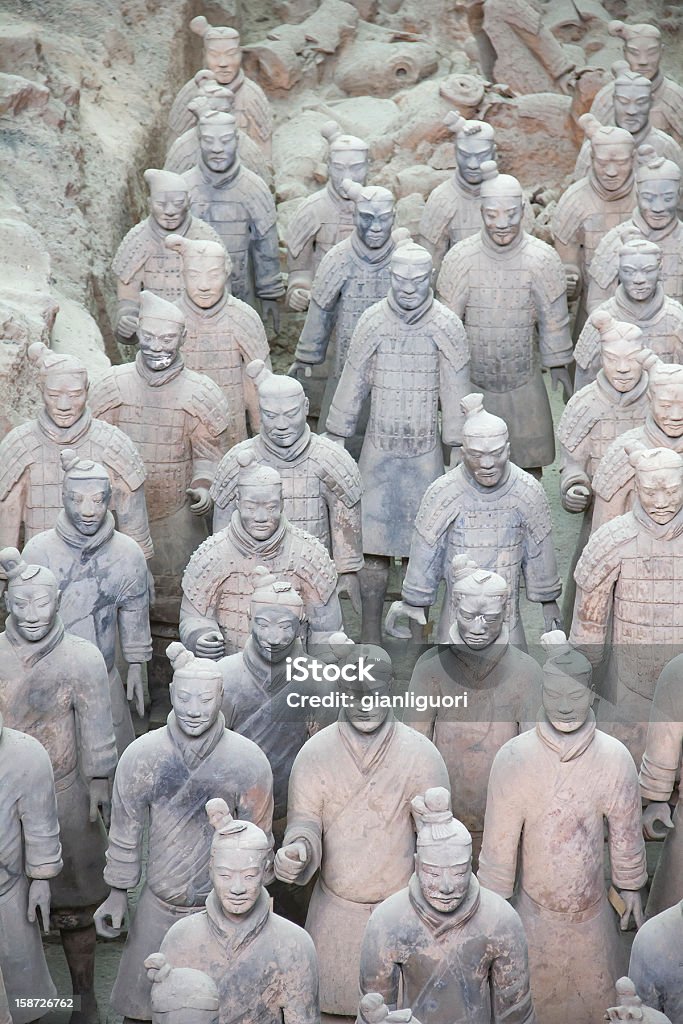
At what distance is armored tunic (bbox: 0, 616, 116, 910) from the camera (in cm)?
762

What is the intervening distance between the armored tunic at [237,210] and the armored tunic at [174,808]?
4.20 meters

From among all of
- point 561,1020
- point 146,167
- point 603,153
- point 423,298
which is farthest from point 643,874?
point 146,167

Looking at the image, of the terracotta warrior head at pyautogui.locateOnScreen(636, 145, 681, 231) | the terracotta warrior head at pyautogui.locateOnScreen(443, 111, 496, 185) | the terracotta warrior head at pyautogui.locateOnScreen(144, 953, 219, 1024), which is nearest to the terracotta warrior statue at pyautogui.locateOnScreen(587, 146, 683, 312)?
the terracotta warrior head at pyautogui.locateOnScreen(636, 145, 681, 231)

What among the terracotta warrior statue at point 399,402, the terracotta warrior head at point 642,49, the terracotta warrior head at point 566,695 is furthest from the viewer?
the terracotta warrior head at point 642,49

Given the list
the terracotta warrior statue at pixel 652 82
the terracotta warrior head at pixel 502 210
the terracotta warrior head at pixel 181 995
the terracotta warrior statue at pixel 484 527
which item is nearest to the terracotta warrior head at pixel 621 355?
the terracotta warrior statue at pixel 484 527

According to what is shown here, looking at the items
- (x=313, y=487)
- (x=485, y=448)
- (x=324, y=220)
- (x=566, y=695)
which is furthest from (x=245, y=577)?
(x=324, y=220)

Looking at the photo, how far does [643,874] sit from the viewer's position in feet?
23.7

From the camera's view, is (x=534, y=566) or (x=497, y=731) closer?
(x=497, y=731)

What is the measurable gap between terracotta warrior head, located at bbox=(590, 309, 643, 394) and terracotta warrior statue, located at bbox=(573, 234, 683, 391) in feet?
1.26

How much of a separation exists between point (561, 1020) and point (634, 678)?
1431 millimetres

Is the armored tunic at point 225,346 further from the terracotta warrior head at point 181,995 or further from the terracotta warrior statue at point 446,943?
the terracotta warrior head at point 181,995

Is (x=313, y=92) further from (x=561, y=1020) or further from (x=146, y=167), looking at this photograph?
(x=561, y=1020)

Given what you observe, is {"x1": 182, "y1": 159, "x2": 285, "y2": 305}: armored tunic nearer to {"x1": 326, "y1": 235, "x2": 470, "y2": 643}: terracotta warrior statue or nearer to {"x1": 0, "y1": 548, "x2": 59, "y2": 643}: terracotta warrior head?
{"x1": 326, "y1": 235, "x2": 470, "y2": 643}: terracotta warrior statue

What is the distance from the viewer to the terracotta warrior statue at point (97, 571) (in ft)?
26.7
